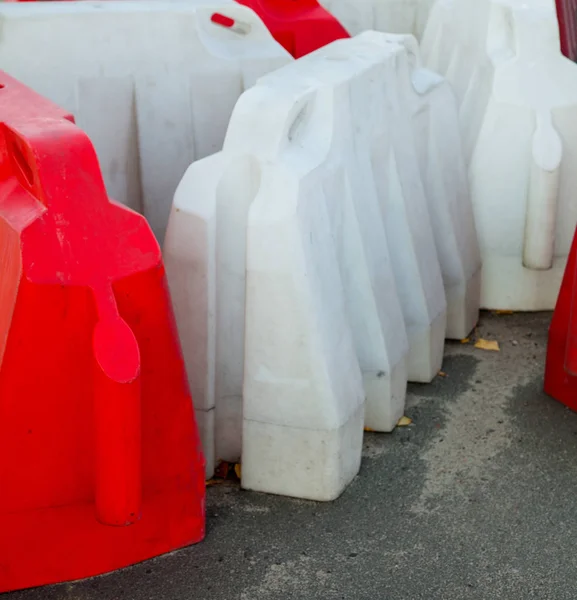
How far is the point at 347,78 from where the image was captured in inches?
108

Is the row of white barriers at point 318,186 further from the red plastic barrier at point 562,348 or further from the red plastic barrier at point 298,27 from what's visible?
the red plastic barrier at point 298,27

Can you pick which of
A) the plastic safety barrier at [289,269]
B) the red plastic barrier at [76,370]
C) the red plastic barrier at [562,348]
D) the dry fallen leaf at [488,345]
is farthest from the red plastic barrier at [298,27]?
the red plastic barrier at [76,370]

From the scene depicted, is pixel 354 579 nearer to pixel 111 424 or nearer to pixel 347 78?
pixel 111 424

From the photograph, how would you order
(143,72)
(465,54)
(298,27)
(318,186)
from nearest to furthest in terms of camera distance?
1. (318,186)
2. (143,72)
3. (298,27)
4. (465,54)

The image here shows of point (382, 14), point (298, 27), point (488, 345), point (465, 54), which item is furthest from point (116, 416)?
point (382, 14)

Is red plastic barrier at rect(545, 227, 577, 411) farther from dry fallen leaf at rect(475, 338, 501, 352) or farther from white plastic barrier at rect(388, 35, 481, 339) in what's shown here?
white plastic barrier at rect(388, 35, 481, 339)

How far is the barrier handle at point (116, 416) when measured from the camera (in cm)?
195

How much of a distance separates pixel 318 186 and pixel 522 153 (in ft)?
4.31

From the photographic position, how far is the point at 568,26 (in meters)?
3.48

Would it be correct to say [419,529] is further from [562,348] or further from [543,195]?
[543,195]

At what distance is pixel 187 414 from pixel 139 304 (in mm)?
276

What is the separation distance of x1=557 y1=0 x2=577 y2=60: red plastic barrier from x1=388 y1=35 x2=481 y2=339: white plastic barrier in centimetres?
39

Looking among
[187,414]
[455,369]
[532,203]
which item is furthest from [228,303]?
[532,203]

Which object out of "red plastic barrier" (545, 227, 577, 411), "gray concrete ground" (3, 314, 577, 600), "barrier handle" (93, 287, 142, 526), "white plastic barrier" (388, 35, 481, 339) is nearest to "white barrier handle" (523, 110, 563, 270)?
"white plastic barrier" (388, 35, 481, 339)
